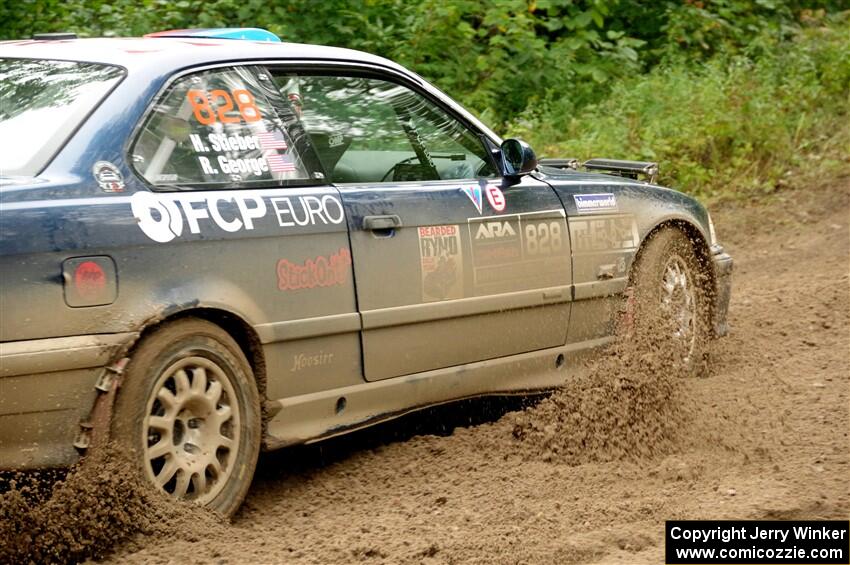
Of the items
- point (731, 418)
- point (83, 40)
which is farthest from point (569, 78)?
point (83, 40)

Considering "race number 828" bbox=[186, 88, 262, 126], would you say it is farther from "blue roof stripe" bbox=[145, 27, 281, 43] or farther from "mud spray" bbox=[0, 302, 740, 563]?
"mud spray" bbox=[0, 302, 740, 563]

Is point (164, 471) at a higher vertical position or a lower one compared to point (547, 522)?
higher

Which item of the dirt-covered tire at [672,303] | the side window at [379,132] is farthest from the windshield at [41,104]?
the dirt-covered tire at [672,303]

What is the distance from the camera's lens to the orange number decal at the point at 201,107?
4676mm

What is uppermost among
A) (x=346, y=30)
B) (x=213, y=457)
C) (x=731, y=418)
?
(x=346, y=30)

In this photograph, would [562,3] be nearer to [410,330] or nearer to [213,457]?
[410,330]

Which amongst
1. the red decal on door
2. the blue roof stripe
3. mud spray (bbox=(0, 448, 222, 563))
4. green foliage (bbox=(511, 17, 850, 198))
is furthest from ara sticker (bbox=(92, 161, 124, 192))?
green foliage (bbox=(511, 17, 850, 198))

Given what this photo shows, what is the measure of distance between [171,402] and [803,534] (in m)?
2.09

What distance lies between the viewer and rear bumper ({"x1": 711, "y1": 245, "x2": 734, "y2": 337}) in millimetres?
6867

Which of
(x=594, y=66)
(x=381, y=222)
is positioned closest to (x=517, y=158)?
(x=381, y=222)

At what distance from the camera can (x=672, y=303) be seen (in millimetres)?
6578

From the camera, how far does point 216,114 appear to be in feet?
15.6

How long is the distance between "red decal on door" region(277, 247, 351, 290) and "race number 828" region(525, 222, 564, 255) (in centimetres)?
107

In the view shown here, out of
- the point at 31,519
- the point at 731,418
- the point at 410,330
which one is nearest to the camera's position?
the point at 31,519
